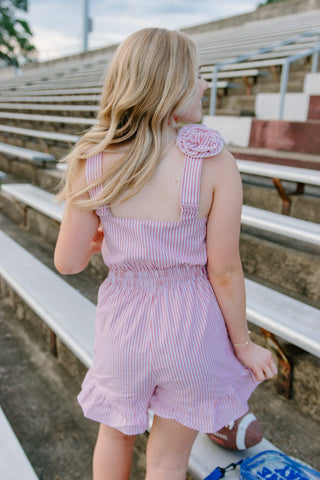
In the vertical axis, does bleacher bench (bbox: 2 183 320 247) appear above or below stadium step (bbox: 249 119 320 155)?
below

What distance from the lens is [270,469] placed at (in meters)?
1.05

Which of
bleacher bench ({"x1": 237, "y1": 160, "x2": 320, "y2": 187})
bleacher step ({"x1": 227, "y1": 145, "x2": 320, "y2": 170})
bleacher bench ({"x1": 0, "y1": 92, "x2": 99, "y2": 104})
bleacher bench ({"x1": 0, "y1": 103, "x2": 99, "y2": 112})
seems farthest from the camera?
bleacher bench ({"x1": 0, "y1": 92, "x2": 99, "y2": 104})

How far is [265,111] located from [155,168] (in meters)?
2.90

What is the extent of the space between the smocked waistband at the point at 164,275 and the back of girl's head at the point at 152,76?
28 centimetres

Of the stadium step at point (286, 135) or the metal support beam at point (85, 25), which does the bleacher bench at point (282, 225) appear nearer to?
the stadium step at point (286, 135)

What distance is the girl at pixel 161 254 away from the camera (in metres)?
0.85

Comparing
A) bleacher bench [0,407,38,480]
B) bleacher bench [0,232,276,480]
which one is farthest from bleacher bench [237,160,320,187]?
bleacher bench [0,407,38,480]

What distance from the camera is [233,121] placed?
9.91ft

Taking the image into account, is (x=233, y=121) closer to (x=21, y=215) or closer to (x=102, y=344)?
(x=21, y=215)

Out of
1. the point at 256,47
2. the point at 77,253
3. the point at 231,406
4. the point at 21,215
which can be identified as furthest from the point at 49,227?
the point at 256,47

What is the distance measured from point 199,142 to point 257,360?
0.48 metres

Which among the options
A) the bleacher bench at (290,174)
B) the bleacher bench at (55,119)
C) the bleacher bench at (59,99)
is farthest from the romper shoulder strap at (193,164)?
the bleacher bench at (59,99)

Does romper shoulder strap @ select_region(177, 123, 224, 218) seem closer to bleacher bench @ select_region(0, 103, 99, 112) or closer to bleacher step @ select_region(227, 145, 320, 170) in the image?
bleacher step @ select_region(227, 145, 320, 170)

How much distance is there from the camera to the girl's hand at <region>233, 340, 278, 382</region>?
966mm
